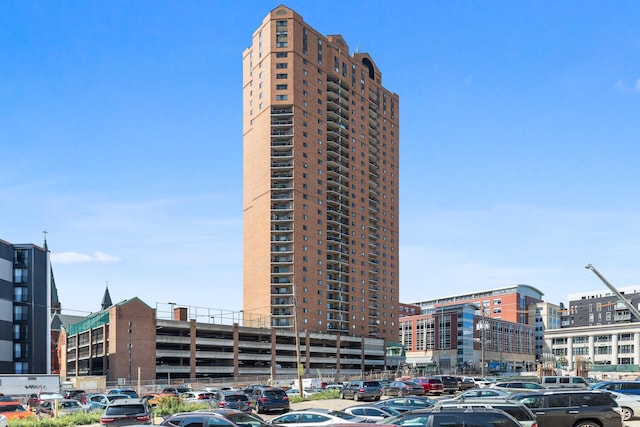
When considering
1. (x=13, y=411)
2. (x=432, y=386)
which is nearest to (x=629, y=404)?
(x=432, y=386)

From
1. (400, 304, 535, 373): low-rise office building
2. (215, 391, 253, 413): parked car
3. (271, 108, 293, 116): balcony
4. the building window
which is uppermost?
(271, 108, 293, 116): balcony

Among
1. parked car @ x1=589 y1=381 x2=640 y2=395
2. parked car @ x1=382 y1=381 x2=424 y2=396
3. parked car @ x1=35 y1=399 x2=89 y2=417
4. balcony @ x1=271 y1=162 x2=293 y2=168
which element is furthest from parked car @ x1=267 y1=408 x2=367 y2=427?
balcony @ x1=271 y1=162 x2=293 y2=168

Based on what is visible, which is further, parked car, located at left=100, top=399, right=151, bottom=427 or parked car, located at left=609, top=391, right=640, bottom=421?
parked car, located at left=609, top=391, right=640, bottom=421

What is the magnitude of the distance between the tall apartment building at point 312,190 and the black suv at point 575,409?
97.1 m

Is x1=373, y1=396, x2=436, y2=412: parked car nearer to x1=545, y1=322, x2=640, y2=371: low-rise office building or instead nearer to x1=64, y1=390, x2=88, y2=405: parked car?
x1=64, y1=390, x2=88, y2=405: parked car

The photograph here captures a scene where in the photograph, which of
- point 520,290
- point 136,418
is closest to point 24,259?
point 136,418

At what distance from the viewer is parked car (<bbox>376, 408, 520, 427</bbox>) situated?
16.3 meters

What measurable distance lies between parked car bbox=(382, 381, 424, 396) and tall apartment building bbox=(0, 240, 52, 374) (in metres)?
65.4

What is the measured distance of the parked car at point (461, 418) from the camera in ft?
53.6

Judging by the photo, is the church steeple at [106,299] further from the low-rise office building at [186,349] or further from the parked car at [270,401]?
the parked car at [270,401]

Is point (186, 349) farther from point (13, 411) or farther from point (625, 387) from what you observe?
point (625, 387)

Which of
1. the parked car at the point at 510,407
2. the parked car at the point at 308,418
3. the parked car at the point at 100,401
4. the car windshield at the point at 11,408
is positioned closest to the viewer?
the parked car at the point at 510,407

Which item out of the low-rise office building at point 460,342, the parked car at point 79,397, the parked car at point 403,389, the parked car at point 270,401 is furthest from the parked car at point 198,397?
the low-rise office building at point 460,342

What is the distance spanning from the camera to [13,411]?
36.2 meters
